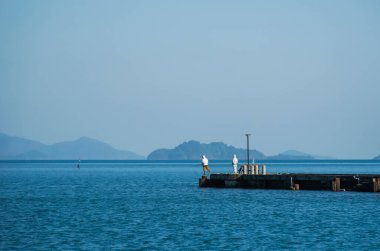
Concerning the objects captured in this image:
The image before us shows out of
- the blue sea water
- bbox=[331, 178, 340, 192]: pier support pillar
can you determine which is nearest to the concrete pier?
bbox=[331, 178, 340, 192]: pier support pillar

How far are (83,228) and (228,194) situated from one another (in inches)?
1139

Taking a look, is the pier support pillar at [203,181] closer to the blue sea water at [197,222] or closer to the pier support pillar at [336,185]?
the blue sea water at [197,222]

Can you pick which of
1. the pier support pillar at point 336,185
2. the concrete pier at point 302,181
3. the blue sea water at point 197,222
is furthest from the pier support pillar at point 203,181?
the pier support pillar at point 336,185

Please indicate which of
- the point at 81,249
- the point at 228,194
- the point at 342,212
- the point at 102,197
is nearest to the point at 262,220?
the point at 342,212

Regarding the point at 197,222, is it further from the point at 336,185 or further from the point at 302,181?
the point at 302,181

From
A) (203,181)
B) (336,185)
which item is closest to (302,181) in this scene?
(336,185)

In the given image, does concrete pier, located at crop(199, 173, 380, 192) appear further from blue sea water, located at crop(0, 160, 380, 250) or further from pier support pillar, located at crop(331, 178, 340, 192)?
blue sea water, located at crop(0, 160, 380, 250)

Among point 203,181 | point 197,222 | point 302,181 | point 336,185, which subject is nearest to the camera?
point 197,222

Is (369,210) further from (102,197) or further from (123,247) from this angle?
(102,197)

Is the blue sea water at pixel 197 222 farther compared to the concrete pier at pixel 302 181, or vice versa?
the concrete pier at pixel 302 181

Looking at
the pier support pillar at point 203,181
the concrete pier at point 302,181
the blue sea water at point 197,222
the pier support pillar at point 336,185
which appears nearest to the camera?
the blue sea water at point 197,222

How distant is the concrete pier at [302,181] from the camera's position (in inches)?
2749

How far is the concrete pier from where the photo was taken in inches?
2749

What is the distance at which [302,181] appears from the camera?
72750 mm
